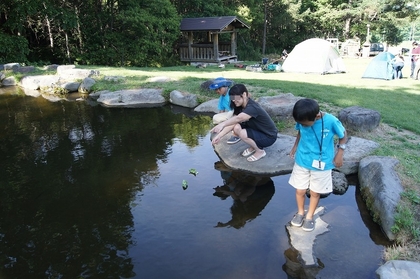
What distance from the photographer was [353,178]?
493cm

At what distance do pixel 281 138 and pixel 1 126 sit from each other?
20.1 feet

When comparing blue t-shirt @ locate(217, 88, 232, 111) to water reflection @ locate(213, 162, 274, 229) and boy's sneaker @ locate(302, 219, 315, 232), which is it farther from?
boy's sneaker @ locate(302, 219, 315, 232)

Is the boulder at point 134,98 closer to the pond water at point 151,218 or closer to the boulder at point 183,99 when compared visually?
the boulder at point 183,99

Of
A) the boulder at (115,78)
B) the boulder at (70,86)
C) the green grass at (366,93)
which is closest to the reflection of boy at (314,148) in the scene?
the green grass at (366,93)

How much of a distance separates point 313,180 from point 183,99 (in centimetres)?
619

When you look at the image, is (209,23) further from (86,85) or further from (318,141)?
(318,141)

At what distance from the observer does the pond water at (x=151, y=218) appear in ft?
10.3

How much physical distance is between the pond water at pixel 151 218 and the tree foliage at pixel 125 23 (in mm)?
12761

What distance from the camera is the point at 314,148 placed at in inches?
130

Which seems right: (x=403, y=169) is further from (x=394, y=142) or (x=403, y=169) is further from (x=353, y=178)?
(x=394, y=142)

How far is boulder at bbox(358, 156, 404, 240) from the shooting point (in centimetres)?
359

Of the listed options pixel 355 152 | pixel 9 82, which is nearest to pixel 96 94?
pixel 9 82

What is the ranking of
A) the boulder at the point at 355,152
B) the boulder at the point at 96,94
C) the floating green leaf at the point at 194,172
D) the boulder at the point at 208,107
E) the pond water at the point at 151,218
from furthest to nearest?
the boulder at the point at 96,94 → the boulder at the point at 208,107 → the floating green leaf at the point at 194,172 → the boulder at the point at 355,152 → the pond water at the point at 151,218

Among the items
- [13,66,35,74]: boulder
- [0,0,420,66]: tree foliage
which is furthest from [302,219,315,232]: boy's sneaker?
[0,0,420,66]: tree foliage
